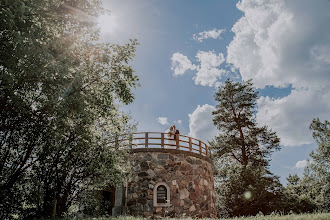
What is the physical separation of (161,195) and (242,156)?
494 inches

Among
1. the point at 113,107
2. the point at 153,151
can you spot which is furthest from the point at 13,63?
the point at 153,151

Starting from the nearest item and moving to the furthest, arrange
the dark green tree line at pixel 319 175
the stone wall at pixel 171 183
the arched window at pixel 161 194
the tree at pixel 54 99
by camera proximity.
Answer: the tree at pixel 54 99
the stone wall at pixel 171 183
the arched window at pixel 161 194
the dark green tree line at pixel 319 175

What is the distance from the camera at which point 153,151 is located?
1561cm

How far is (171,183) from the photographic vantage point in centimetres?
1499

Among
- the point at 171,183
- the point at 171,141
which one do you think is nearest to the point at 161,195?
the point at 171,183

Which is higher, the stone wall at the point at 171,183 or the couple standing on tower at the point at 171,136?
the couple standing on tower at the point at 171,136

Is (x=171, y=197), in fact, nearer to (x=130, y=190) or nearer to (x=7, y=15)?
(x=130, y=190)

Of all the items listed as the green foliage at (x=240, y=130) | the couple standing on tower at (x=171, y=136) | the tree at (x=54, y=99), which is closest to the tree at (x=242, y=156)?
the green foliage at (x=240, y=130)

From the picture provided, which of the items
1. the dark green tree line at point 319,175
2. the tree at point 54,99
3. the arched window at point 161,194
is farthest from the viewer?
the dark green tree line at point 319,175

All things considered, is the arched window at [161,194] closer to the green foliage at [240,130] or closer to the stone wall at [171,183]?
the stone wall at [171,183]

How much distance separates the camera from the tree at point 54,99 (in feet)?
20.5

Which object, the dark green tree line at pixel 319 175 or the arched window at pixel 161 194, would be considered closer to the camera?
the arched window at pixel 161 194

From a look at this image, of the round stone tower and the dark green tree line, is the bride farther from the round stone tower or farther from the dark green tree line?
the dark green tree line

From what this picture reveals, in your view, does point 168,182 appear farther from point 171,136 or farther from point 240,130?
point 240,130
